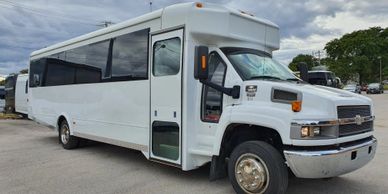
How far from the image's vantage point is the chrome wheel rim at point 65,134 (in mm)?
10080

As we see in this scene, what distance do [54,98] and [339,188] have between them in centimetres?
797

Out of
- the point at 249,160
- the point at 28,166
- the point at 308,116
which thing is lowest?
the point at 28,166

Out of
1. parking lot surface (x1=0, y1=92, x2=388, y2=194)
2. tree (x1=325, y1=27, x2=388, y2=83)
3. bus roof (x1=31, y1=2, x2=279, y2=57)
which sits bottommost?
parking lot surface (x1=0, y1=92, x2=388, y2=194)

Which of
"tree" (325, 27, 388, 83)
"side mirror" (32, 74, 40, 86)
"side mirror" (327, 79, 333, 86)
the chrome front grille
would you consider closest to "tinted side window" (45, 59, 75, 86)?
"side mirror" (32, 74, 40, 86)

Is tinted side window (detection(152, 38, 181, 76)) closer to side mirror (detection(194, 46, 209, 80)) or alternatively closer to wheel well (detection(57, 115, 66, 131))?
side mirror (detection(194, 46, 209, 80))

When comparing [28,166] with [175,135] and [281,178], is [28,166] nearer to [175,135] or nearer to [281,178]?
[175,135]

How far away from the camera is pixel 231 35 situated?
6172 millimetres

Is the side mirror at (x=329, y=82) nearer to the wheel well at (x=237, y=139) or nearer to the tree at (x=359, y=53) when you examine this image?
the wheel well at (x=237, y=139)

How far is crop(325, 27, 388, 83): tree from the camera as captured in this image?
224 feet

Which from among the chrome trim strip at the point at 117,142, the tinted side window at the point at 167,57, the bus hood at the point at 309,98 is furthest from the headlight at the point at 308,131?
the chrome trim strip at the point at 117,142

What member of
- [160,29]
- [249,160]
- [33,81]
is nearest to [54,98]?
[33,81]

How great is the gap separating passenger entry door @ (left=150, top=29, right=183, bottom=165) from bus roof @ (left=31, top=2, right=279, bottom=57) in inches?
10.0

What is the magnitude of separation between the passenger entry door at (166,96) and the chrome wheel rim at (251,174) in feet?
4.25

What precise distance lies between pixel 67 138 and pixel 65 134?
0.21m
